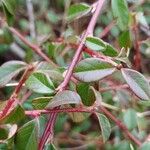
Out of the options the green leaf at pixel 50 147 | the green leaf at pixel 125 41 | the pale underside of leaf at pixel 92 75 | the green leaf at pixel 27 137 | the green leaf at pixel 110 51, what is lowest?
the green leaf at pixel 125 41

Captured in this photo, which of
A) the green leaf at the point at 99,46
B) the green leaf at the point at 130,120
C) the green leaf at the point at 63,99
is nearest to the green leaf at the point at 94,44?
the green leaf at the point at 99,46

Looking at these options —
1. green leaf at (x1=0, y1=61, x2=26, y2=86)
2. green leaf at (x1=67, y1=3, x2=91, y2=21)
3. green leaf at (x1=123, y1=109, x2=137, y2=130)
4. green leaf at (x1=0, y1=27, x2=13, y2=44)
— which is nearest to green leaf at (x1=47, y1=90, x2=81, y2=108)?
green leaf at (x1=0, y1=61, x2=26, y2=86)

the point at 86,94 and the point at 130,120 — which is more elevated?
the point at 86,94

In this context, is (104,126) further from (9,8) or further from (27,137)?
(9,8)

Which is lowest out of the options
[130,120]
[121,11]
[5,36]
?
[130,120]

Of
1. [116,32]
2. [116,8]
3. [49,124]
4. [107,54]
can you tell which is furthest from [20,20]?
[49,124]

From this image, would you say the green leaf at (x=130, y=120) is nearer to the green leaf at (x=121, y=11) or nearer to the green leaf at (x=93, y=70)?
the green leaf at (x=121, y=11)

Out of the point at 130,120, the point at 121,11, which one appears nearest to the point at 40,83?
the point at 121,11

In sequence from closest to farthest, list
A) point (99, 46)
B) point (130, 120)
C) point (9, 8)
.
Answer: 1. point (99, 46)
2. point (9, 8)
3. point (130, 120)
